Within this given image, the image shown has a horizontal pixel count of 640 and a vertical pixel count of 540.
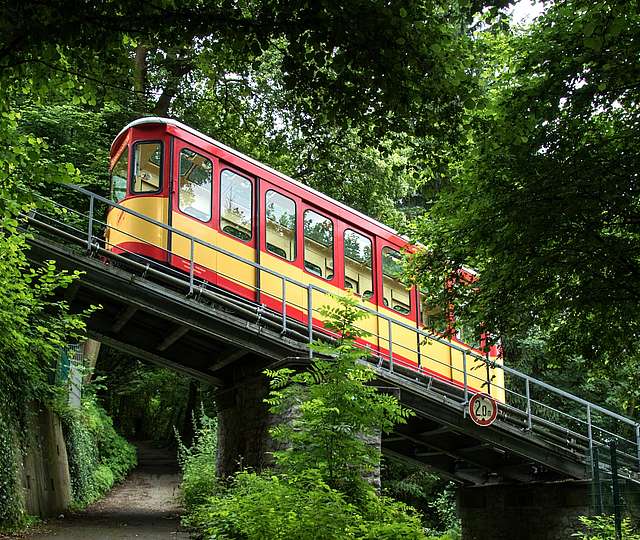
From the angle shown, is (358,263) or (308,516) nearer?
(308,516)

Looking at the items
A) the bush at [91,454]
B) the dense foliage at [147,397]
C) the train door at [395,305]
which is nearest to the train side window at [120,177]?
the train door at [395,305]

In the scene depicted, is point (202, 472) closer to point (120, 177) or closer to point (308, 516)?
point (120, 177)

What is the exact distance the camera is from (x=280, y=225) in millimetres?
13141

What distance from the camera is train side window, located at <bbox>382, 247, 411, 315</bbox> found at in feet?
48.6

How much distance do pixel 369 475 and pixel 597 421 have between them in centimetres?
1576

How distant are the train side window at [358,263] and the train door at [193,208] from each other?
2937 millimetres

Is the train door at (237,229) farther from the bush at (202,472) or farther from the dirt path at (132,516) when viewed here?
the dirt path at (132,516)

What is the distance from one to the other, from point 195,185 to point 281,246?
1.86 metres

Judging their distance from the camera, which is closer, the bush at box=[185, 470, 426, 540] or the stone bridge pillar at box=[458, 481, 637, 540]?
the bush at box=[185, 470, 426, 540]

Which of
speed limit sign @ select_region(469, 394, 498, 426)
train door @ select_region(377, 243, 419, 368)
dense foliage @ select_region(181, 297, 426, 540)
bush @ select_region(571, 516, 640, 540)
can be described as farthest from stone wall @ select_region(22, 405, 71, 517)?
bush @ select_region(571, 516, 640, 540)

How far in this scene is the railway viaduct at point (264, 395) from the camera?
10.9 m

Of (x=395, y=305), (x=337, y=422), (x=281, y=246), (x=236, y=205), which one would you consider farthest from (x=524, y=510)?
(x=337, y=422)

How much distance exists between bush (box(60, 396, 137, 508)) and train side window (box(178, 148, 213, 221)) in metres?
6.54

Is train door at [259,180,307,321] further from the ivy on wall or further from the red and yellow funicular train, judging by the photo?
the ivy on wall
